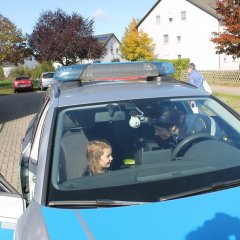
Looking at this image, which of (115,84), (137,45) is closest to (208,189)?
(115,84)

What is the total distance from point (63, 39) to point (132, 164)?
1787 inches

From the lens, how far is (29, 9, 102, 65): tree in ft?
155

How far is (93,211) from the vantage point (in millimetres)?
2301

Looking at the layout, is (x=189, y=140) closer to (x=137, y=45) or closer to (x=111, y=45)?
(x=137, y=45)

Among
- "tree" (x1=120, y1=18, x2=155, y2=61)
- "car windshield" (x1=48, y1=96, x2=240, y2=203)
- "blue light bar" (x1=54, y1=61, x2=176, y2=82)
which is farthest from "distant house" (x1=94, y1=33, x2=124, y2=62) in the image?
"car windshield" (x1=48, y1=96, x2=240, y2=203)

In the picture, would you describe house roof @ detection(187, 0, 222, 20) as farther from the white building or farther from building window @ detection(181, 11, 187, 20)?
building window @ detection(181, 11, 187, 20)

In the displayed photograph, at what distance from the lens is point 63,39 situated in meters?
47.0

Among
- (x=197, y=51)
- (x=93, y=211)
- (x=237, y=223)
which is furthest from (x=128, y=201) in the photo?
(x=197, y=51)

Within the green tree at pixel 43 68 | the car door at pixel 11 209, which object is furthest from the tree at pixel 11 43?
the car door at pixel 11 209

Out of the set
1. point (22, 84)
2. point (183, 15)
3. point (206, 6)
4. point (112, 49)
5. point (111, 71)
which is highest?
point (206, 6)

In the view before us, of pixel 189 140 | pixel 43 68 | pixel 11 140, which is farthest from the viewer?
pixel 43 68

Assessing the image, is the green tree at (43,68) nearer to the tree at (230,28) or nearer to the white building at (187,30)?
the white building at (187,30)

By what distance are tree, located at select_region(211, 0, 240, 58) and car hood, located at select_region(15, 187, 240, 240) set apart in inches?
1014

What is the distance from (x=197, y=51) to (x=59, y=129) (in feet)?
167
